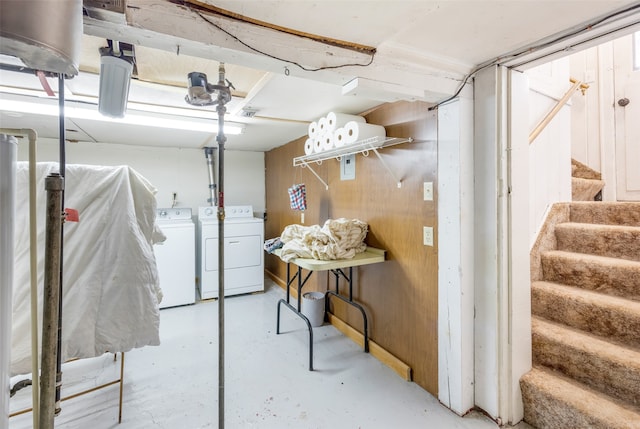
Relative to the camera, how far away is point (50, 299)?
2.90ft

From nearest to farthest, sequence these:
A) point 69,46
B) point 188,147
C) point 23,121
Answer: point 69,46, point 23,121, point 188,147

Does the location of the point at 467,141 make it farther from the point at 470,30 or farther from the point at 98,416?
the point at 98,416

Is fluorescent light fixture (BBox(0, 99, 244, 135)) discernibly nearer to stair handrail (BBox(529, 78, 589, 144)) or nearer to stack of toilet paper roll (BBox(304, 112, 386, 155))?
stack of toilet paper roll (BBox(304, 112, 386, 155))

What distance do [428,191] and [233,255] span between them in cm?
281

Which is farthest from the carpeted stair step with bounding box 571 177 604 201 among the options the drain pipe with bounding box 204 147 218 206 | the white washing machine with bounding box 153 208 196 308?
→ the drain pipe with bounding box 204 147 218 206

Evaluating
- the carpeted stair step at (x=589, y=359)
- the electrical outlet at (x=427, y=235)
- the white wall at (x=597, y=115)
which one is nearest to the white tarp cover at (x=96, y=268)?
the electrical outlet at (x=427, y=235)

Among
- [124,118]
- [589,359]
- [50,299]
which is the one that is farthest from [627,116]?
[124,118]

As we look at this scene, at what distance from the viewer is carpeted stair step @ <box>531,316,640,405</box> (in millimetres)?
1514

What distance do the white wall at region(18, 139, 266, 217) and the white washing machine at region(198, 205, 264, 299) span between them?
1.66ft

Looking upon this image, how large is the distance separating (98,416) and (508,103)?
2.97 metres

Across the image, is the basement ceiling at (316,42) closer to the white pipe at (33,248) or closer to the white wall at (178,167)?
the white pipe at (33,248)

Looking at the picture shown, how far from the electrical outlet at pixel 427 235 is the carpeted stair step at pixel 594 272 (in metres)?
0.98

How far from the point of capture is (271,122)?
9.91ft

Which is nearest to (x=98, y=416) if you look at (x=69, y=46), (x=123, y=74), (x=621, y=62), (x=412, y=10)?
(x=123, y=74)
